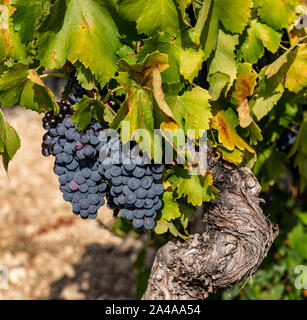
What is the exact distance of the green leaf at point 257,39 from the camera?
1.40 m

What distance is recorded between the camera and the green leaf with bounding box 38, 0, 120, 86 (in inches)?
48.9

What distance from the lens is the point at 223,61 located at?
1364 mm

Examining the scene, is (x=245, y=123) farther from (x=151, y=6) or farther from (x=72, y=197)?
(x=72, y=197)

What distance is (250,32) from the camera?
1400mm

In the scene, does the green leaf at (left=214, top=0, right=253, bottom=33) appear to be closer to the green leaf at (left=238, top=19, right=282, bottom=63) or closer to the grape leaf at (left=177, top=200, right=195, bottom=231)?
the green leaf at (left=238, top=19, right=282, bottom=63)

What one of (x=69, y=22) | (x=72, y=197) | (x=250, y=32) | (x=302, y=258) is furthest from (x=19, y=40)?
(x=302, y=258)

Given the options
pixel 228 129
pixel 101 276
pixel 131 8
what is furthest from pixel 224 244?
pixel 101 276

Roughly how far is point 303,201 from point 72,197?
7.40 ft

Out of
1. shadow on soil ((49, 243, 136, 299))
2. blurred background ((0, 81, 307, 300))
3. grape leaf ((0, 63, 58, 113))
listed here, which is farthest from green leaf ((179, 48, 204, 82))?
shadow on soil ((49, 243, 136, 299))

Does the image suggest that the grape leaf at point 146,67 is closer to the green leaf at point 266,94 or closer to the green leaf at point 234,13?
the green leaf at point 234,13

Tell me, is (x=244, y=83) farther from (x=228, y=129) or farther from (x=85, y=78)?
(x=85, y=78)

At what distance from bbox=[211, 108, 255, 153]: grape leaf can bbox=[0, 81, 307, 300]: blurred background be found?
1.40 metres

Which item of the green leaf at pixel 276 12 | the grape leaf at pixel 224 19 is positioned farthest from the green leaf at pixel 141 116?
the green leaf at pixel 276 12

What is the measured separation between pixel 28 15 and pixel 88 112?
0.30 metres
